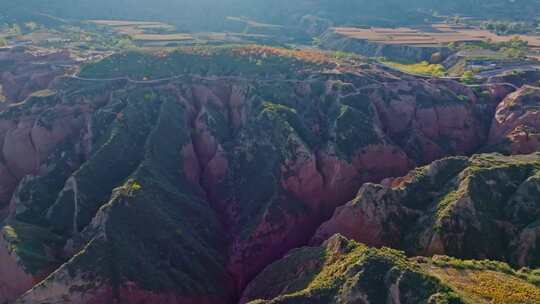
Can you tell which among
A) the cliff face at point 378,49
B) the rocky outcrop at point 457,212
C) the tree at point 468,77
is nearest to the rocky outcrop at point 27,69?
the rocky outcrop at point 457,212

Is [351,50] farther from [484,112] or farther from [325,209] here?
[325,209]

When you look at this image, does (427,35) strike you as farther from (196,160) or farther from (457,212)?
(457,212)

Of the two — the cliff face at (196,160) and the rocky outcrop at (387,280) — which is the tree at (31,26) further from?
the rocky outcrop at (387,280)

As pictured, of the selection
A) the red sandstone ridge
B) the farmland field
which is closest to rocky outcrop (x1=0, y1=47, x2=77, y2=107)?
the red sandstone ridge

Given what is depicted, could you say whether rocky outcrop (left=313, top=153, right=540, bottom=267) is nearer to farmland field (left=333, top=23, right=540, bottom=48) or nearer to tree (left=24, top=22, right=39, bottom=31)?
farmland field (left=333, top=23, right=540, bottom=48)

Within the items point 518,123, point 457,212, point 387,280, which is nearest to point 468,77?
point 518,123
